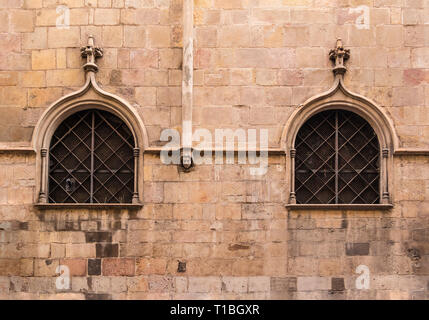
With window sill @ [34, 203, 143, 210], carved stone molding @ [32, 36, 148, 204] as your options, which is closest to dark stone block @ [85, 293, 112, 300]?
window sill @ [34, 203, 143, 210]

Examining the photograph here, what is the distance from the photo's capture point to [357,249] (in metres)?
10.2

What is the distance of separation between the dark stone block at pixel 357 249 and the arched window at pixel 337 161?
77 cm

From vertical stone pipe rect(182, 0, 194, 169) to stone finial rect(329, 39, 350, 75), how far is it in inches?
98.0

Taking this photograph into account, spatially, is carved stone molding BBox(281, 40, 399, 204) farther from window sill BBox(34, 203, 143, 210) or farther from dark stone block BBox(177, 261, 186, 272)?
window sill BBox(34, 203, 143, 210)

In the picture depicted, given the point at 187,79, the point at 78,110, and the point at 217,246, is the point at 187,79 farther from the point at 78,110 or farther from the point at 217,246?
the point at 217,246

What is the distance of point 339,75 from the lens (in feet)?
35.0

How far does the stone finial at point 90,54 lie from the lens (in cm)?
1070

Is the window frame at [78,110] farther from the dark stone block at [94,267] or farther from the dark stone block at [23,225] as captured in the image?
the dark stone block at [94,267]

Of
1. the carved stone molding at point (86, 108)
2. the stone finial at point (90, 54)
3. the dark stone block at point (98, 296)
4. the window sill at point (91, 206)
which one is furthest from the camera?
the stone finial at point (90, 54)

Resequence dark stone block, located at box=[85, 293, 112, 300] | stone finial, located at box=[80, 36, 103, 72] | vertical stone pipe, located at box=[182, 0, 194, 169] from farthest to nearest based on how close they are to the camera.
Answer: stone finial, located at box=[80, 36, 103, 72], vertical stone pipe, located at box=[182, 0, 194, 169], dark stone block, located at box=[85, 293, 112, 300]

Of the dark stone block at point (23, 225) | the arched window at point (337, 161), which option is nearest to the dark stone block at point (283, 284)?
the arched window at point (337, 161)

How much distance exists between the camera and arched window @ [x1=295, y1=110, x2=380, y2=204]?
34.8ft

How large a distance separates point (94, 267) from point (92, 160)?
184 cm

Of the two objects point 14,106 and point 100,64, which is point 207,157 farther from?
point 14,106
